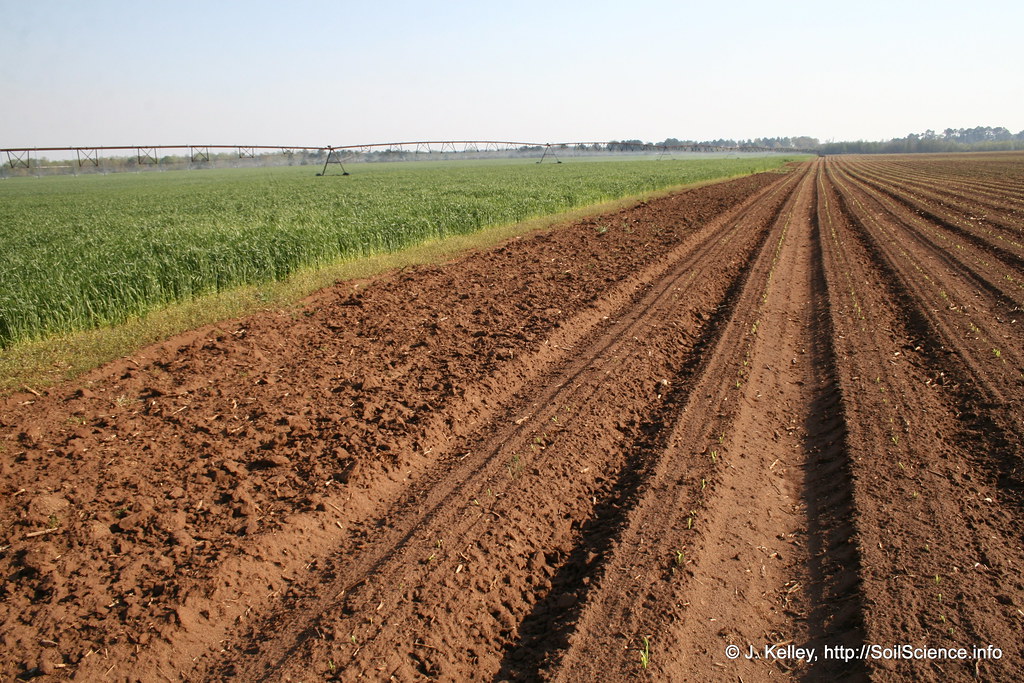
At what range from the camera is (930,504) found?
4641 millimetres

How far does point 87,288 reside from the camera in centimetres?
1005

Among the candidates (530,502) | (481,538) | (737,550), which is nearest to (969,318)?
(737,550)

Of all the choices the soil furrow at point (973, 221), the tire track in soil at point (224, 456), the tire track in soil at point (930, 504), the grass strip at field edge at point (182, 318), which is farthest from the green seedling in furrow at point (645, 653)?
the soil furrow at point (973, 221)

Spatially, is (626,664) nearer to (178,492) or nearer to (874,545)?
(874,545)

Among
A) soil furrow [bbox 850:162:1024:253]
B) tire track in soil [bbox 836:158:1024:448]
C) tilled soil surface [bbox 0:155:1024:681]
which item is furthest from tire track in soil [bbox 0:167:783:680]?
soil furrow [bbox 850:162:1024:253]

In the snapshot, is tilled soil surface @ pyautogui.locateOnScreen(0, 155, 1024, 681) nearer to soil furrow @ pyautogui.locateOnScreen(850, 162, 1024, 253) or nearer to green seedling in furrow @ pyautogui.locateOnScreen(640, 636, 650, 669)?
green seedling in furrow @ pyautogui.locateOnScreen(640, 636, 650, 669)

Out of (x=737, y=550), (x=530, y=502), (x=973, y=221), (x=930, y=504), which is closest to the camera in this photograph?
(x=737, y=550)

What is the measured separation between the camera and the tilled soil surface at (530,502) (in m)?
3.53

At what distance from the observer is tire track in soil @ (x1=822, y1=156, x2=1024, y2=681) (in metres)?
3.44

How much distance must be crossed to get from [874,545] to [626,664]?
1.97 meters

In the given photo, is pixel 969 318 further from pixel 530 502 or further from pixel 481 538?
pixel 481 538

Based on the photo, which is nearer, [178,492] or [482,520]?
[482,520]

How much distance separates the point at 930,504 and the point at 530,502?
2878 millimetres

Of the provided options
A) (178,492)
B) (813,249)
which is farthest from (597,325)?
(813,249)
